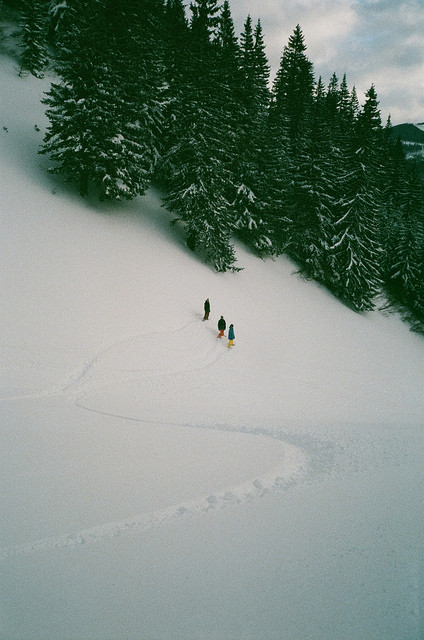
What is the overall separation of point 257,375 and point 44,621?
1232 centimetres

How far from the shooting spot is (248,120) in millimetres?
28078

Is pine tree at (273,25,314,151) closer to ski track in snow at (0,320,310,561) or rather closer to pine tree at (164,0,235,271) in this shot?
pine tree at (164,0,235,271)

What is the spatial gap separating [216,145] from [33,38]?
24.2m

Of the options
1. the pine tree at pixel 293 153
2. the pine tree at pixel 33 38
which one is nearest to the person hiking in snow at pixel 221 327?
the pine tree at pixel 293 153

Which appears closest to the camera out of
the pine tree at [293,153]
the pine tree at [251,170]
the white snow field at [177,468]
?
the white snow field at [177,468]

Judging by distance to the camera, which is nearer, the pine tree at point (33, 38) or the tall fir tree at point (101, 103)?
the tall fir tree at point (101, 103)

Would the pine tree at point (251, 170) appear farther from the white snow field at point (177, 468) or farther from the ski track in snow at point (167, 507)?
the ski track in snow at point (167, 507)

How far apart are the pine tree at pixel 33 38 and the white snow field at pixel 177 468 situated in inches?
847

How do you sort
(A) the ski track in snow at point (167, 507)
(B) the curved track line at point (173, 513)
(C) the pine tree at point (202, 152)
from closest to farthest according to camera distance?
(B) the curved track line at point (173, 513) → (A) the ski track in snow at point (167, 507) → (C) the pine tree at point (202, 152)

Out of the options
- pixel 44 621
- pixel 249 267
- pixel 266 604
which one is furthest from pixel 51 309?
pixel 249 267

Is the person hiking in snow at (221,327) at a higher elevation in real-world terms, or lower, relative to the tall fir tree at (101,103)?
lower

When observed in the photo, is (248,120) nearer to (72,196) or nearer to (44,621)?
(72,196)

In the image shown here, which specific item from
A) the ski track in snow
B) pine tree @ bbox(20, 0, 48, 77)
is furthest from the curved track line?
pine tree @ bbox(20, 0, 48, 77)

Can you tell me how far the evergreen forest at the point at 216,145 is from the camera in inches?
827
